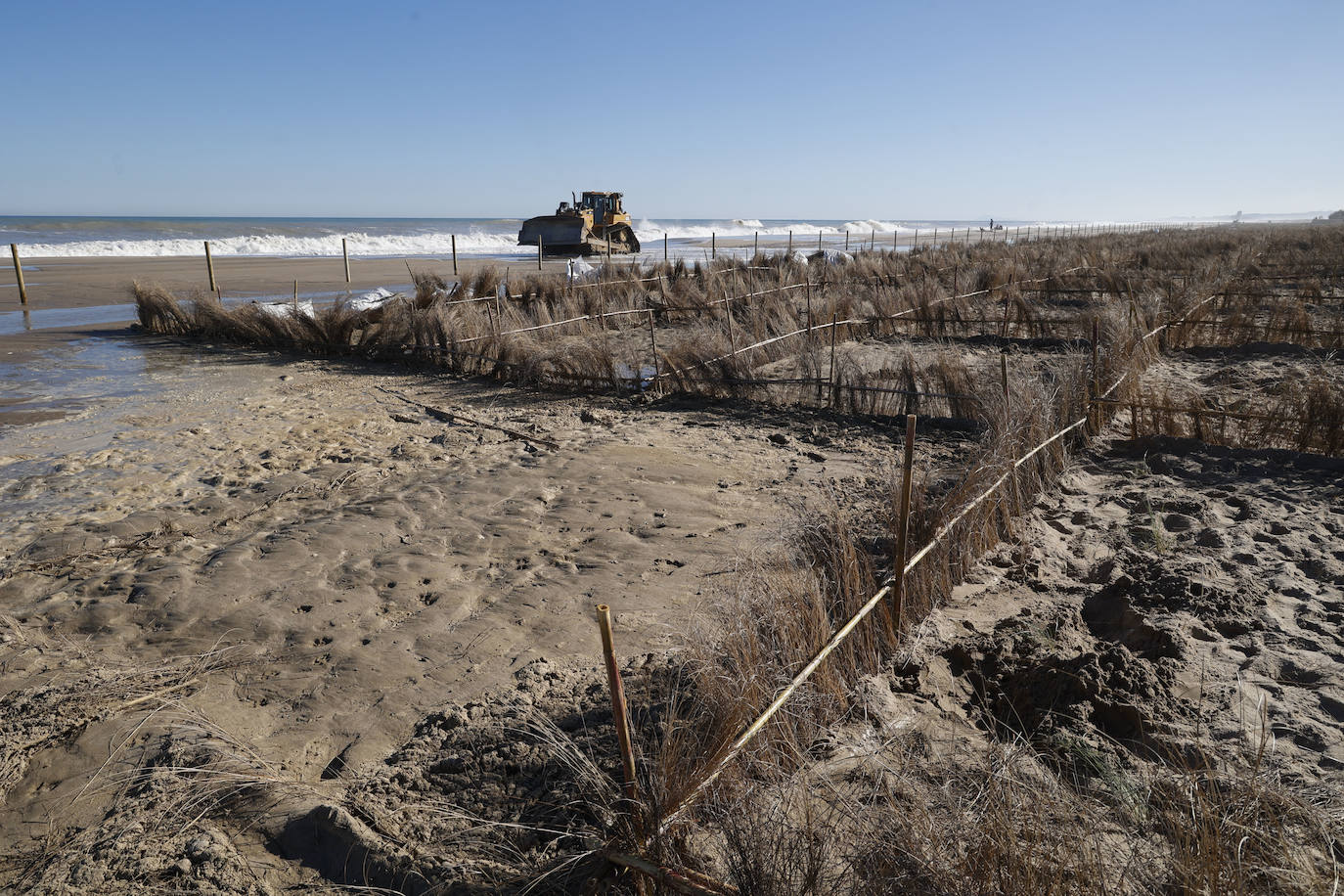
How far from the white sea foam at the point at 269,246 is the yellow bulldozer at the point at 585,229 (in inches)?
360

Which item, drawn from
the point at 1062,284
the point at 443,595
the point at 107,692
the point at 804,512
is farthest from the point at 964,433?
the point at 1062,284

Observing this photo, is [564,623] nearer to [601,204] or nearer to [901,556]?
[901,556]

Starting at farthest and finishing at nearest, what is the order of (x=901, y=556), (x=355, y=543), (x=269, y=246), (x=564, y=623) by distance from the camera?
1. (x=269, y=246)
2. (x=355, y=543)
3. (x=564, y=623)
4. (x=901, y=556)

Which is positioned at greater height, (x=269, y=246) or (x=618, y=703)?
(x=269, y=246)

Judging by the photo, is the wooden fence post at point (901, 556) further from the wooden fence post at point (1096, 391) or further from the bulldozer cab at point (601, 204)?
the bulldozer cab at point (601, 204)

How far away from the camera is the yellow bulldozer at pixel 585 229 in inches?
1065

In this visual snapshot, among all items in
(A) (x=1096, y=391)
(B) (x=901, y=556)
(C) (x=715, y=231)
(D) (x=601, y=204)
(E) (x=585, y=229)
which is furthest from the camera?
(C) (x=715, y=231)

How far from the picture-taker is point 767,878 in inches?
69.1

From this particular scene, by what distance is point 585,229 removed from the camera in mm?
27062

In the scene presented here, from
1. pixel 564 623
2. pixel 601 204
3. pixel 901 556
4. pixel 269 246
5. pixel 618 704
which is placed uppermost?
pixel 601 204

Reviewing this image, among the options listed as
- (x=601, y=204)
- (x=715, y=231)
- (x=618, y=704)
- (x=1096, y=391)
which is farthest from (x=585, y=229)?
(x=715, y=231)

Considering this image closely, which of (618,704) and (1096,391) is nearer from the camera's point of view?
(618,704)

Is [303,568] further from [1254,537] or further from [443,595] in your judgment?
[1254,537]

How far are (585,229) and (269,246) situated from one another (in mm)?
21024
